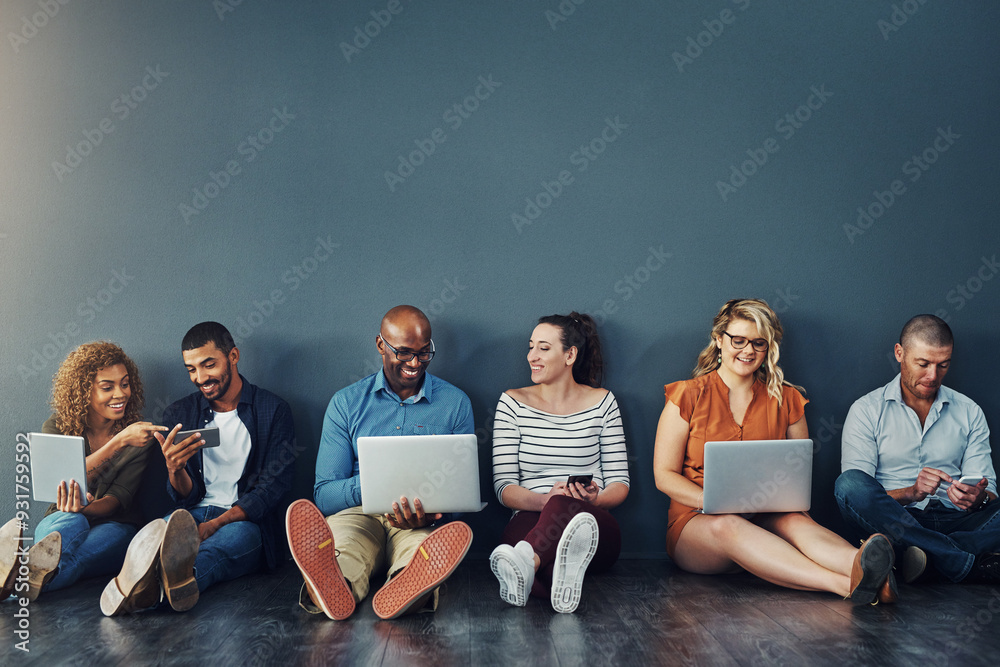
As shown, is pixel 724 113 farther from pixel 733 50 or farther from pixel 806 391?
pixel 806 391

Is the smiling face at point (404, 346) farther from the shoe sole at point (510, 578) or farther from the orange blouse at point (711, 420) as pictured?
the orange blouse at point (711, 420)

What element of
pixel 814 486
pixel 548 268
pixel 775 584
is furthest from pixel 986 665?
pixel 548 268

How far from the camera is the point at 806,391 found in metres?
3.64

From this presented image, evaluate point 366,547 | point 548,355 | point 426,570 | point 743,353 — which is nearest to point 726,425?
point 743,353

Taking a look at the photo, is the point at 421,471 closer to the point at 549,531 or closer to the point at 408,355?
the point at 549,531

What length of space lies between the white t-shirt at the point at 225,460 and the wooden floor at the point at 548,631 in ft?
1.56

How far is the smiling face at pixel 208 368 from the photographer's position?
322 centimetres

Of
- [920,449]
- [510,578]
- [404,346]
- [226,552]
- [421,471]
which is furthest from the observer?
[920,449]

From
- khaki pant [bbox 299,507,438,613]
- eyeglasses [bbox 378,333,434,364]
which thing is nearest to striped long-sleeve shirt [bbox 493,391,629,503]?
eyeglasses [bbox 378,333,434,364]

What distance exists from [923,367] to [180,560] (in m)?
3.17

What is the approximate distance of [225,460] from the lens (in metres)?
3.23

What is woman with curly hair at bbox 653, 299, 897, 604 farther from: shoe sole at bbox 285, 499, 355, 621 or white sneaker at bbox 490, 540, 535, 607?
shoe sole at bbox 285, 499, 355, 621

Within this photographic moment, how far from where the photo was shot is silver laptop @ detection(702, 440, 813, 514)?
109 inches

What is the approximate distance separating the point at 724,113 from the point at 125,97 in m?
2.99
